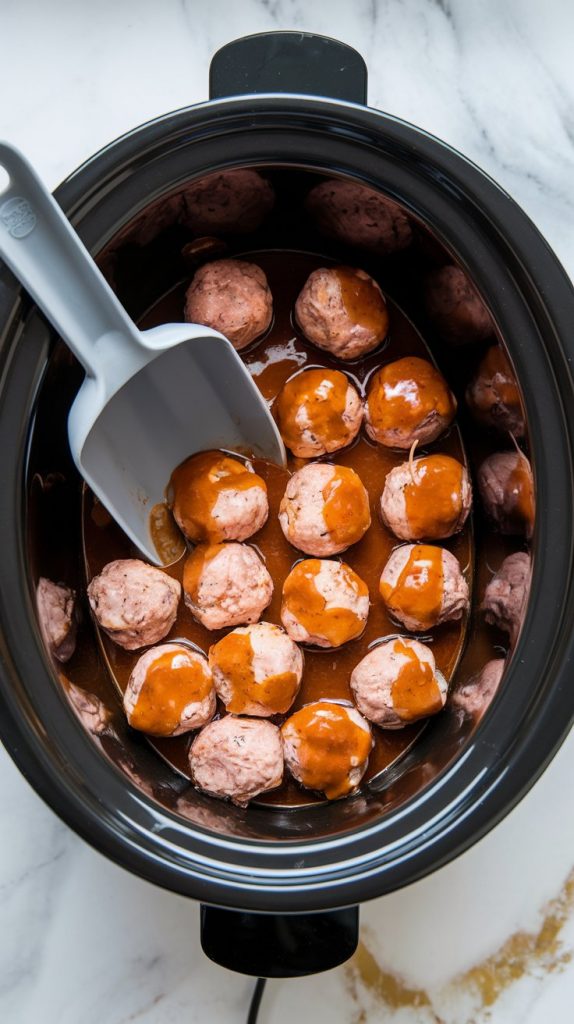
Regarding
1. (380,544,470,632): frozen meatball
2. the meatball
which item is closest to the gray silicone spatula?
(380,544,470,632): frozen meatball

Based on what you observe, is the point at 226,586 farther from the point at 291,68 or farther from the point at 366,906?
the point at 291,68

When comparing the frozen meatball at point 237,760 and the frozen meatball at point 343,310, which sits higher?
the frozen meatball at point 343,310

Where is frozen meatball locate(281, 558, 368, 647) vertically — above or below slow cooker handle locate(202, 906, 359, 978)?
above

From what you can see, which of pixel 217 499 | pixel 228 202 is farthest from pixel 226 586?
pixel 228 202

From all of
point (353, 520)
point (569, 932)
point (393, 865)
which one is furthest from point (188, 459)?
point (569, 932)

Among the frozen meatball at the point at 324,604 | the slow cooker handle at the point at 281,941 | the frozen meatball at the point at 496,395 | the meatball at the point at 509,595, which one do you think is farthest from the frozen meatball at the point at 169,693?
the frozen meatball at the point at 496,395

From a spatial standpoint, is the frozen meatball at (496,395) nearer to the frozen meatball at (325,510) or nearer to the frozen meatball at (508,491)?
the frozen meatball at (508,491)

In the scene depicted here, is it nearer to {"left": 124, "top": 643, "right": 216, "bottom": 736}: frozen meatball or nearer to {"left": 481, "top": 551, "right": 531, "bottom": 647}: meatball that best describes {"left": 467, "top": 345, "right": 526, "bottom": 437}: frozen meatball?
{"left": 481, "top": 551, "right": 531, "bottom": 647}: meatball
